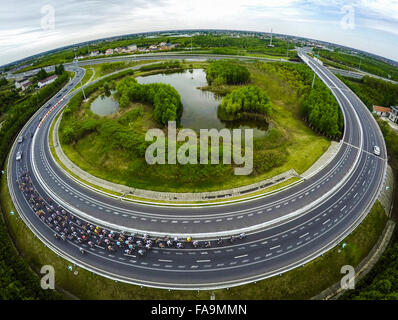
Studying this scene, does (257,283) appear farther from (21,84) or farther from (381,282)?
(21,84)

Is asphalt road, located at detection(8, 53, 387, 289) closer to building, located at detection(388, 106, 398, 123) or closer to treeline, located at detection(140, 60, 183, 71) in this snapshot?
building, located at detection(388, 106, 398, 123)

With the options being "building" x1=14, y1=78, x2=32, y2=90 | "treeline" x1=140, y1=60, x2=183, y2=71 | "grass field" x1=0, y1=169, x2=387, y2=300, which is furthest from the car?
"treeline" x1=140, y1=60, x2=183, y2=71

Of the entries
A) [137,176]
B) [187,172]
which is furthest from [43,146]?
[187,172]

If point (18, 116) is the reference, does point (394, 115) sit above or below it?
below

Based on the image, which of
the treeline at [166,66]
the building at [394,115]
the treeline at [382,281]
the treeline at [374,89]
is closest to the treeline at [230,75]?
the treeline at [166,66]

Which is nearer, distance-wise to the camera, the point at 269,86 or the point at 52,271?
the point at 52,271

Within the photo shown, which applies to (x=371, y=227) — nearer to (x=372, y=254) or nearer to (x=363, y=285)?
(x=372, y=254)

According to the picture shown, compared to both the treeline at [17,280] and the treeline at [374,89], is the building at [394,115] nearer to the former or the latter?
the treeline at [374,89]

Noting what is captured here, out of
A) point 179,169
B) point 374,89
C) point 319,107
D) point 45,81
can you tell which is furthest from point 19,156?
point 374,89
